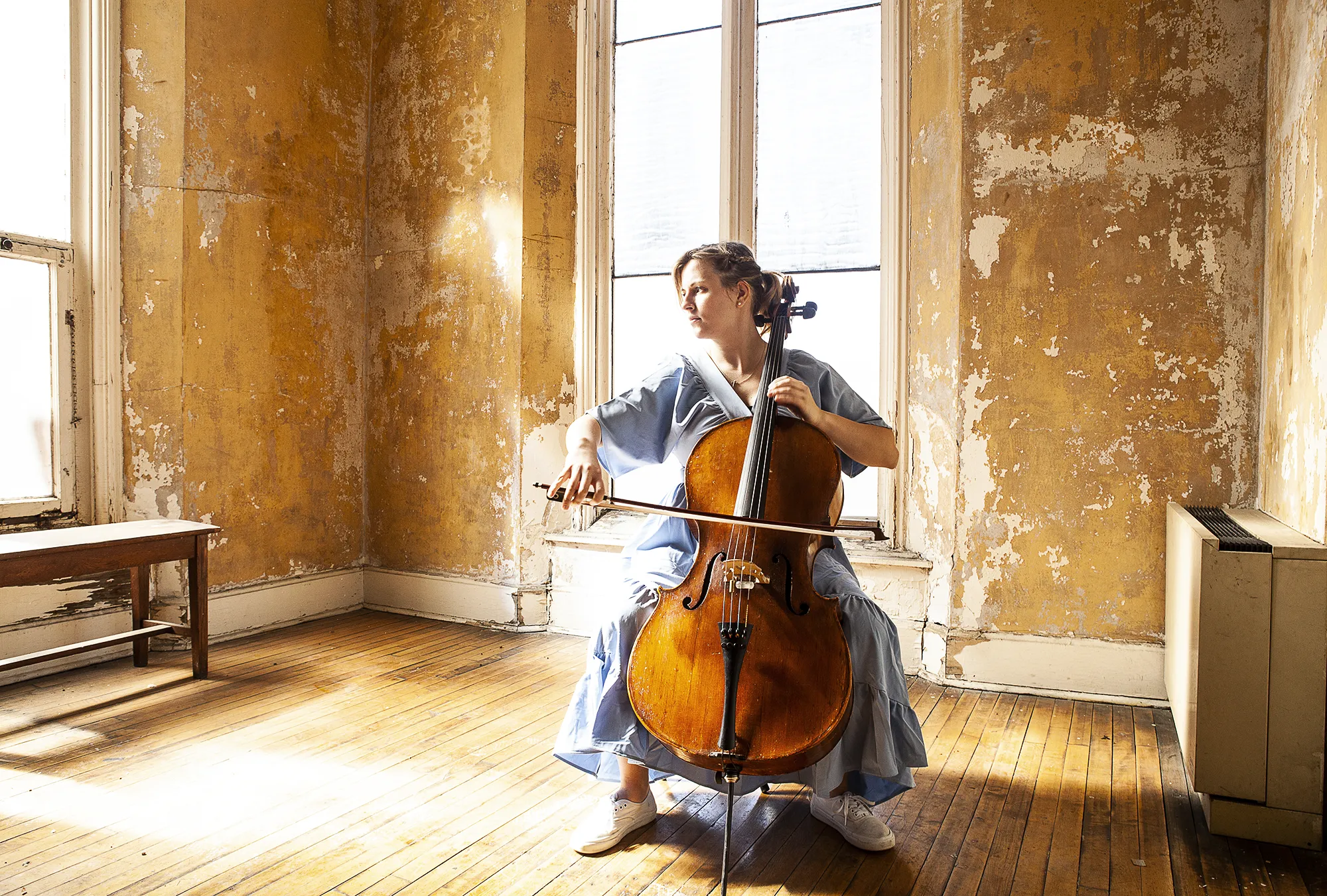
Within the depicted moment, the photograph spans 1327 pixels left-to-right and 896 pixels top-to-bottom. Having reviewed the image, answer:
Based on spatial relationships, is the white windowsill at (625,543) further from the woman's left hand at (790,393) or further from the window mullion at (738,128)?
the woman's left hand at (790,393)

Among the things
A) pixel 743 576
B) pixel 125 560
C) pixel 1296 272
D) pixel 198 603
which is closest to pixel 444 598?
pixel 198 603

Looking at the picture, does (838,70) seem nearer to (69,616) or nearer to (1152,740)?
(1152,740)

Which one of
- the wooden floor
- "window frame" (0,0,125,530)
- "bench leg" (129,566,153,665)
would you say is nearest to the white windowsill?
the wooden floor

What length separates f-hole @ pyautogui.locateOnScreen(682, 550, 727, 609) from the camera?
1522mm

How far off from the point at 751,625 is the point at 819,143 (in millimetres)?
2502

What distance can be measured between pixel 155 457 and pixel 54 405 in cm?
36

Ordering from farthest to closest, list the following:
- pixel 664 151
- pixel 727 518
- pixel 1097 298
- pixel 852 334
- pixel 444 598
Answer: pixel 444 598, pixel 664 151, pixel 852 334, pixel 1097 298, pixel 727 518

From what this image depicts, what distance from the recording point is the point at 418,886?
1601 mm

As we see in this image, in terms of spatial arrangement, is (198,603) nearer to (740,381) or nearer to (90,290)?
(90,290)

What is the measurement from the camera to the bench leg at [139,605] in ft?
9.68

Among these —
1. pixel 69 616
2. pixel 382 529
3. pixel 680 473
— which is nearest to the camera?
pixel 680 473

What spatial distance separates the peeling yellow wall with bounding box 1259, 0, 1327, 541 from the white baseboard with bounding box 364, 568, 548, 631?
270 centimetres

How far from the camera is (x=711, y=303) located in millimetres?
1980

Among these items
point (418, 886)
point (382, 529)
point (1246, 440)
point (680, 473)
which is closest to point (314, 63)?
point (382, 529)
